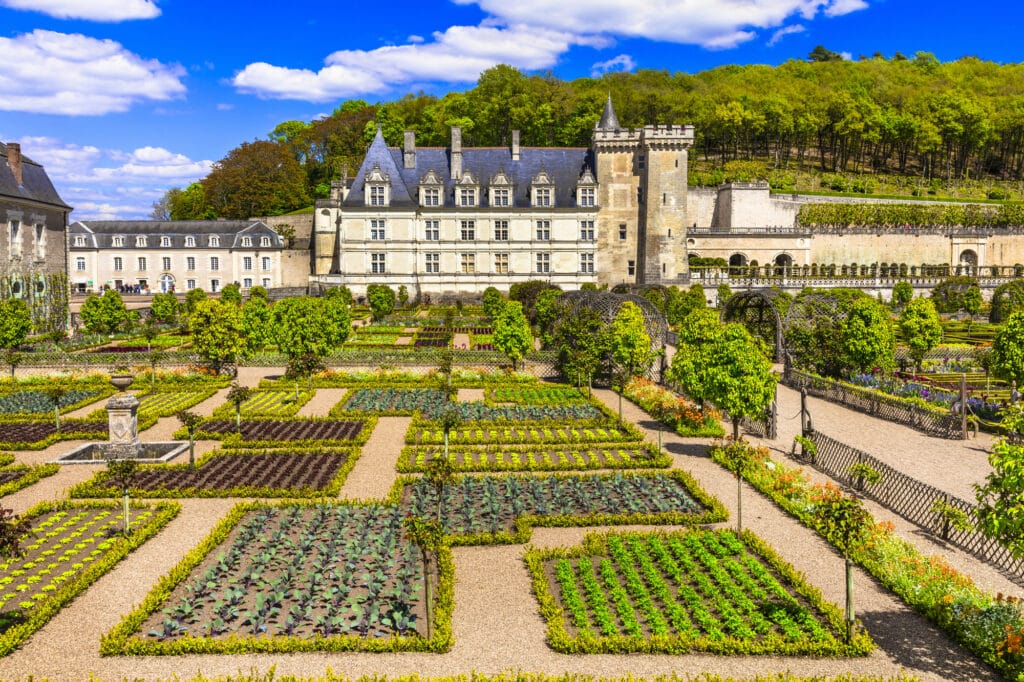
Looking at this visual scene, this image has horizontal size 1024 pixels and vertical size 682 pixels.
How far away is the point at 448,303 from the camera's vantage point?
65250 mm

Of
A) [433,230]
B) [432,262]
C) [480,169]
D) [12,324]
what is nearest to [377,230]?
[433,230]

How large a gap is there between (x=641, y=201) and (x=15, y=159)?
159 ft

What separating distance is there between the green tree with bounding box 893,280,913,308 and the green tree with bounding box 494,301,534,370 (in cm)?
4465

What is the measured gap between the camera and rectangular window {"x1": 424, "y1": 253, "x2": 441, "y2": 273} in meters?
66.4

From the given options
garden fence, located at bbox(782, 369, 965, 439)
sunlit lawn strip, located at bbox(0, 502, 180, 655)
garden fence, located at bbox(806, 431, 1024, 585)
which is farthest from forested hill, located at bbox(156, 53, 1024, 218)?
garden fence, located at bbox(806, 431, 1024, 585)

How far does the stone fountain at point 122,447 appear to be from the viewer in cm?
2194

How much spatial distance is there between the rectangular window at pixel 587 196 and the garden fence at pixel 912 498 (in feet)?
153

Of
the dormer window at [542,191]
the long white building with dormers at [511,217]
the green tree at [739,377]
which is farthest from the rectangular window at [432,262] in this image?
the green tree at [739,377]

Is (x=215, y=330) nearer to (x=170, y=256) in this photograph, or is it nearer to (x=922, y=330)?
(x=922, y=330)

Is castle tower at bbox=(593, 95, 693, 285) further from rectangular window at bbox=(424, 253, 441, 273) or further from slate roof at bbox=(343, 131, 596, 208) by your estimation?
rectangular window at bbox=(424, 253, 441, 273)

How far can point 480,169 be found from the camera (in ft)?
221

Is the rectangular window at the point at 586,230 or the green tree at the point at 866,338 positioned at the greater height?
the rectangular window at the point at 586,230

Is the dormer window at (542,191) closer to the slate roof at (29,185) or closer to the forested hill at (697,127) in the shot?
the forested hill at (697,127)

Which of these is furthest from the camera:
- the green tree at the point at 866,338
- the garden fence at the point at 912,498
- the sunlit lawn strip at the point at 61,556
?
the green tree at the point at 866,338
